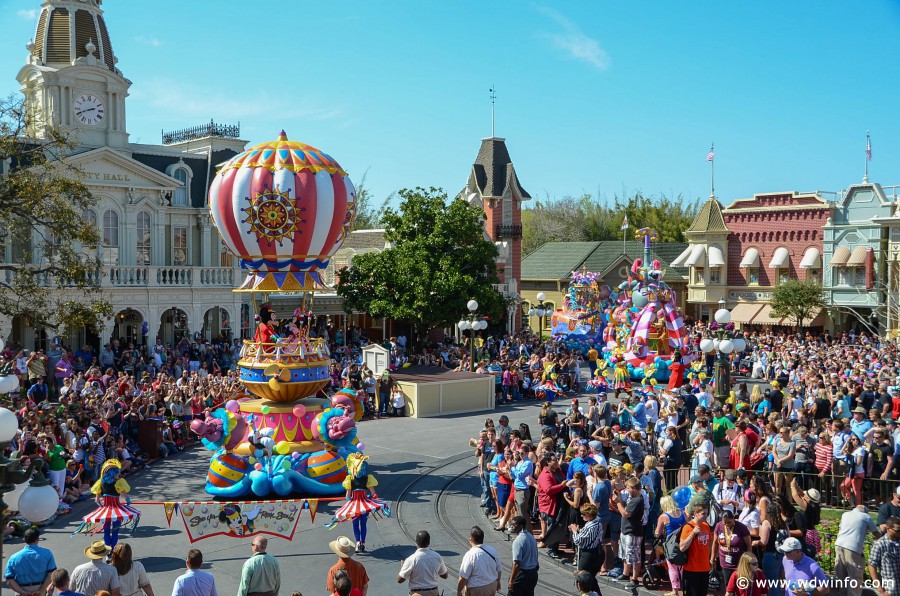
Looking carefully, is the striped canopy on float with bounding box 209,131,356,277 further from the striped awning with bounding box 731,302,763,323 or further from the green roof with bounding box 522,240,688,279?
the green roof with bounding box 522,240,688,279

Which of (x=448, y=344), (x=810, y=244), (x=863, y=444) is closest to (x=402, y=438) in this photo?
(x=863, y=444)

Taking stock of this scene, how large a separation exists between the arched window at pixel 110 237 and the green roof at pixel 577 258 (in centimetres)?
2896

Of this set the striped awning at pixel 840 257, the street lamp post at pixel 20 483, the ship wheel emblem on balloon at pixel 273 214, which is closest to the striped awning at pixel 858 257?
the striped awning at pixel 840 257

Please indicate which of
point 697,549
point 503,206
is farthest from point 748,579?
point 503,206

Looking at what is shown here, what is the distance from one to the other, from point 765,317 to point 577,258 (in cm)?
1242

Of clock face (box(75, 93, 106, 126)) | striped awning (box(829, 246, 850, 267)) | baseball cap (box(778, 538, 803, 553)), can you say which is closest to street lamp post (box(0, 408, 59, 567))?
baseball cap (box(778, 538, 803, 553))

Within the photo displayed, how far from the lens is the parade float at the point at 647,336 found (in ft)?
93.9

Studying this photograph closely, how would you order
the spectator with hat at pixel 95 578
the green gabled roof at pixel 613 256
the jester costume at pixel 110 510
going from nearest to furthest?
the spectator with hat at pixel 95 578, the jester costume at pixel 110 510, the green gabled roof at pixel 613 256

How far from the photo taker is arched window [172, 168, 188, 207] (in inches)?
1324

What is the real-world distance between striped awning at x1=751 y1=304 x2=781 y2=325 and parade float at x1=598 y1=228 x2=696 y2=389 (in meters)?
18.0

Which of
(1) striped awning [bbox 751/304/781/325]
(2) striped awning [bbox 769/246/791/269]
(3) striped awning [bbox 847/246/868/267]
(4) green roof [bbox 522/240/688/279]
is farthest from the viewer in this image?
(4) green roof [bbox 522/240/688/279]

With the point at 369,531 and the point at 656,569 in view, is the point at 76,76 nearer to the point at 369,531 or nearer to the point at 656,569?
the point at 369,531

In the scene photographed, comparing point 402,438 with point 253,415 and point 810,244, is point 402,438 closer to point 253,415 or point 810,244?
point 253,415

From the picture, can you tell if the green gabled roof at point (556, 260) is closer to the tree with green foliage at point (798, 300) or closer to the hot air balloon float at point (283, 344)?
the tree with green foliage at point (798, 300)
